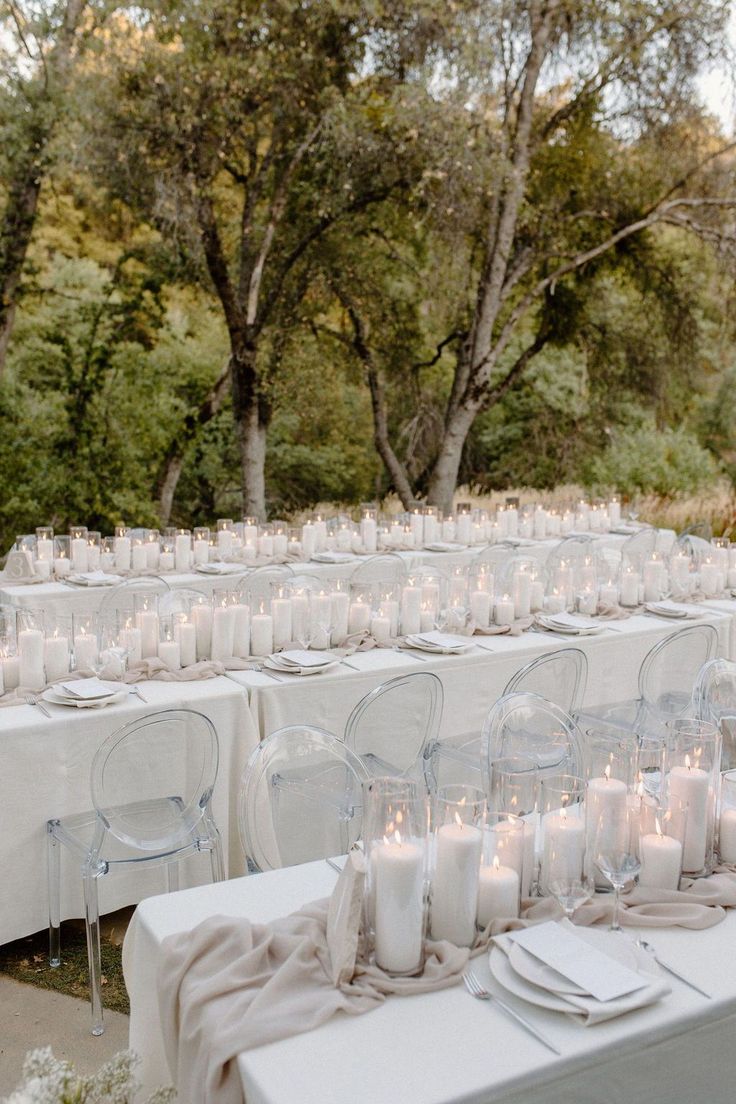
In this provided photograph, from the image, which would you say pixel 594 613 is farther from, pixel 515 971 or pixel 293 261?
pixel 293 261

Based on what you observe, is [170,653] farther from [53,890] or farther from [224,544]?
[224,544]

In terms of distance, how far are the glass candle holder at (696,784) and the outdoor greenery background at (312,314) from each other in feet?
27.5

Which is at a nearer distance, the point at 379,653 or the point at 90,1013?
the point at 90,1013

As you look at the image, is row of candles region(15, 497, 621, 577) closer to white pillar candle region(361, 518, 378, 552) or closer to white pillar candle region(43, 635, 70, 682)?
white pillar candle region(361, 518, 378, 552)

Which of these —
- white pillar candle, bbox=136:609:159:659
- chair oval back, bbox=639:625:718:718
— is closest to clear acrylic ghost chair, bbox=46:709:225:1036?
white pillar candle, bbox=136:609:159:659

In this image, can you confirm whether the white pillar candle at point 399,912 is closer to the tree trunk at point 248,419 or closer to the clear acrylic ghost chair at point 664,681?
the clear acrylic ghost chair at point 664,681

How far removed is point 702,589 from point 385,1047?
4.68 meters

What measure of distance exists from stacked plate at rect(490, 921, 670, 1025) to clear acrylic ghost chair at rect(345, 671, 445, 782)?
5.47ft

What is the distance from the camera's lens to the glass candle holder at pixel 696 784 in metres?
2.21

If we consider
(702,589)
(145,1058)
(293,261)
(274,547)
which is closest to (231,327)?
(293,261)

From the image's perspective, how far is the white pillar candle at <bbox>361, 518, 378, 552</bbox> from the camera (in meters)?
7.34

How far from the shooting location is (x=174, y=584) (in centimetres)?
613

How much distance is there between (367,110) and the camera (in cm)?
964

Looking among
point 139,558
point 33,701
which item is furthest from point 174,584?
point 33,701
